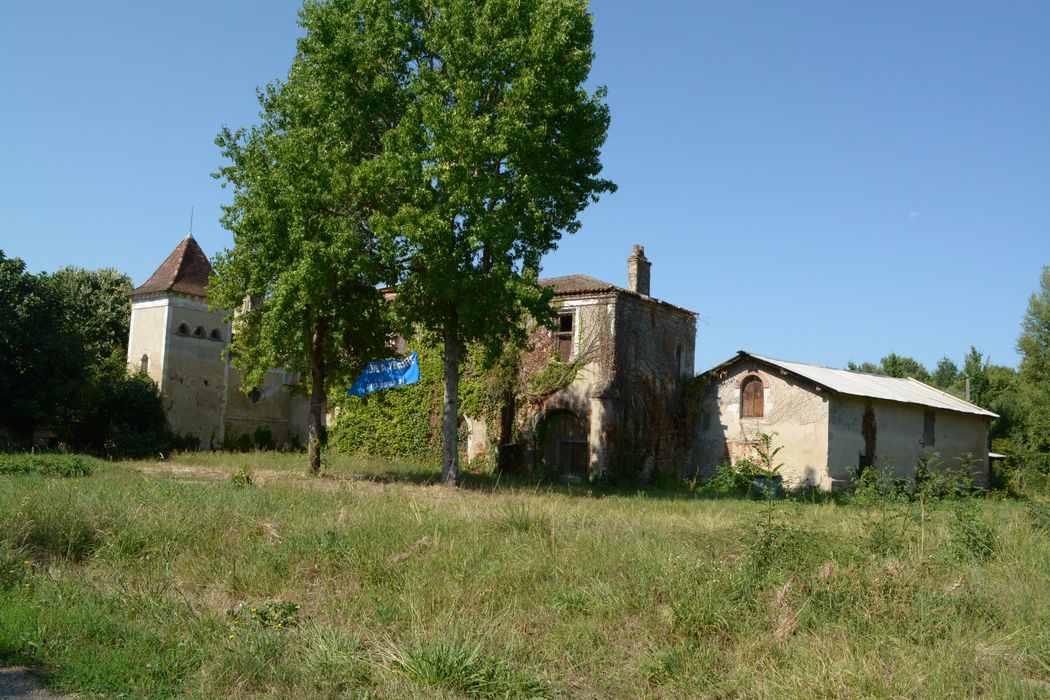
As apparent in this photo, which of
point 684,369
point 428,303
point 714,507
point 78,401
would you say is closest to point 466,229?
point 428,303

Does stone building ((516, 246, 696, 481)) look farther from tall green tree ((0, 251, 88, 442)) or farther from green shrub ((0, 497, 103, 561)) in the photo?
green shrub ((0, 497, 103, 561))

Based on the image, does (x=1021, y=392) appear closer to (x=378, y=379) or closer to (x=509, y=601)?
(x=378, y=379)

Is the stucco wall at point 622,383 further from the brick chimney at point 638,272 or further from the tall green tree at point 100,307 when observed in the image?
the tall green tree at point 100,307

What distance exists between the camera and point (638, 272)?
28531mm

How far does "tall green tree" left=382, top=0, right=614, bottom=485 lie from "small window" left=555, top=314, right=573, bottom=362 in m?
6.95

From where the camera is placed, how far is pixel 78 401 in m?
29.8

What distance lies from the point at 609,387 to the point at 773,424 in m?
5.28

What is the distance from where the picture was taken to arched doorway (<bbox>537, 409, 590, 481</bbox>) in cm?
2733

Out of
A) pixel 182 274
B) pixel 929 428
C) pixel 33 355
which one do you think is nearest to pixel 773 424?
pixel 929 428

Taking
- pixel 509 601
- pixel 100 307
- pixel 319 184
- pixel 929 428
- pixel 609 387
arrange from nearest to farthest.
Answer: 1. pixel 509 601
2. pixel 319 184
3. pixel 609 387
4. pixel 929 428
5. pixel 100 307

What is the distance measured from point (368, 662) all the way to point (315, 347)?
16.8m

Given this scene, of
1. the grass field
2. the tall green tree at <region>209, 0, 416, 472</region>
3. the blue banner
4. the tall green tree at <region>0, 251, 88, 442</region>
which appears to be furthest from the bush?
the blue banner

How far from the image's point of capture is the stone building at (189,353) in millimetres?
33094

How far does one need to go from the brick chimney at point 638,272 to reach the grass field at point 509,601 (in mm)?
16467
